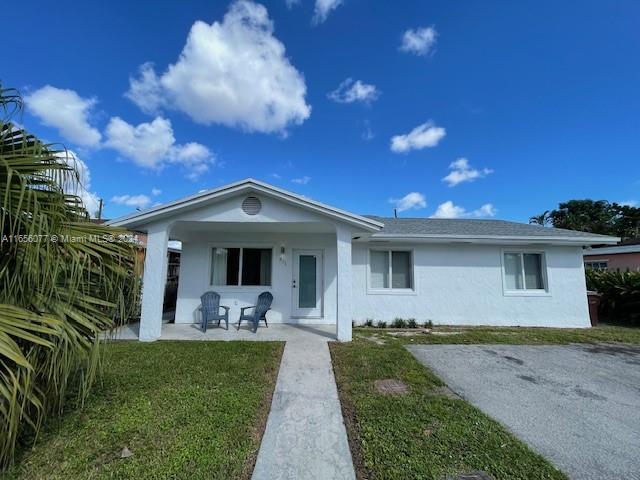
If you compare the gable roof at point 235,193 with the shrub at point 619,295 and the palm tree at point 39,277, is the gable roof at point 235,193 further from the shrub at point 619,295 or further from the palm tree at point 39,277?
the shrub at point 619,295

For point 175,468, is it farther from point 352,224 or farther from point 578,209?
point 578,209

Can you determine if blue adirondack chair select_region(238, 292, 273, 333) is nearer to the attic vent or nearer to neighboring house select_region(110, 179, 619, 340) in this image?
neighboring house select_region(110, 179, 619, 340)

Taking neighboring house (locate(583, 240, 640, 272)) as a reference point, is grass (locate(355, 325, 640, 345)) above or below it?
below

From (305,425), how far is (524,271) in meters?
9.60

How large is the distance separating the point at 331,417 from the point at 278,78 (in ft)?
36.1

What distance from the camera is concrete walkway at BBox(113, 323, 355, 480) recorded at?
2.72 metres

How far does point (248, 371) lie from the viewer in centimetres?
511

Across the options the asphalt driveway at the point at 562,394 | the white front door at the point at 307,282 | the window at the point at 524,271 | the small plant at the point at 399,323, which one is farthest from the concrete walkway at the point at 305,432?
the window at the point at 524,271

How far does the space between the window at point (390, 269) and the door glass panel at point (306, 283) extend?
190cm

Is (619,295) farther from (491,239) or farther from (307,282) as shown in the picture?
(307,282)

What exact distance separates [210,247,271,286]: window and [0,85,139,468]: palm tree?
21.6 ft

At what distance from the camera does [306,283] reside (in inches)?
379

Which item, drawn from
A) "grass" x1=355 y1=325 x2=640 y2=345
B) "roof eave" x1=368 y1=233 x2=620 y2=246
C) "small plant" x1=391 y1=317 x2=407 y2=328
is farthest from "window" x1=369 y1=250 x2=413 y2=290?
"grass" x1=355 y1=325 x2=640 y2=345

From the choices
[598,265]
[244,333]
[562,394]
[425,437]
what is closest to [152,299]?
[244,333]
